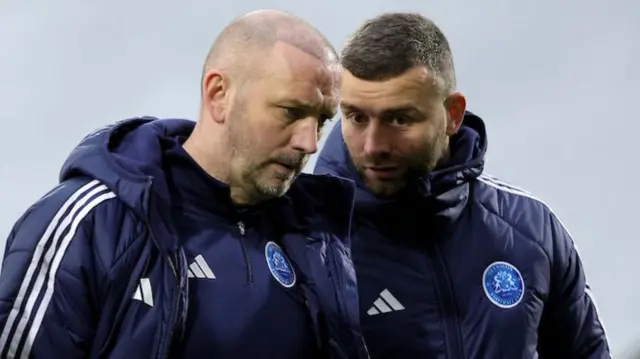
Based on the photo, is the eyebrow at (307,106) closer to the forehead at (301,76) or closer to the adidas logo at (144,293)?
the forehead at (301,76)

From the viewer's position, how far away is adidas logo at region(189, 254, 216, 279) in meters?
4.37

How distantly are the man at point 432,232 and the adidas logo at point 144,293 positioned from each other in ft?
3.88

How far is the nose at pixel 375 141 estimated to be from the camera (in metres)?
5.24

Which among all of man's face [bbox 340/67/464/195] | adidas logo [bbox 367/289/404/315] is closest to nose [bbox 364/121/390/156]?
man's face [bbox 340/67/464/195]

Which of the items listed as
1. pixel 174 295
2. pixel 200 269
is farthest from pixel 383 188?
pixel 174 295

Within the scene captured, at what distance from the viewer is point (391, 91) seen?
17.4 feet

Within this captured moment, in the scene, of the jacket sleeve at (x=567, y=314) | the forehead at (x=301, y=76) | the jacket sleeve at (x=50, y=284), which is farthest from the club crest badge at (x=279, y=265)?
the jacket sleeve at (x=567, y=314)

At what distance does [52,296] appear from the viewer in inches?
160

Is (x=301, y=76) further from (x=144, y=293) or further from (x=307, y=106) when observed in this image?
(x=144, y=293)

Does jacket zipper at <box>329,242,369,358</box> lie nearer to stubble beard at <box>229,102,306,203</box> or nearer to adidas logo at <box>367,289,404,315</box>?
stubble beard at <box>229,102,306,203</box>

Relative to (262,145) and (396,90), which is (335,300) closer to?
(262,145)

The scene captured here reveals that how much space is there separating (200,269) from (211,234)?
14cm

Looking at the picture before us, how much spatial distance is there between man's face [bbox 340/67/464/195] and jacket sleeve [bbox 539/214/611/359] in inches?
22.9

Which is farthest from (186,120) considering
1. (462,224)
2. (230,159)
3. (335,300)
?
(462,224)
